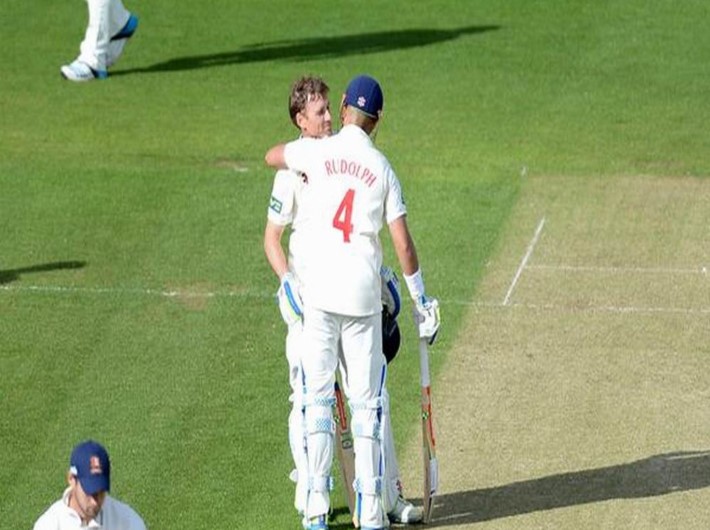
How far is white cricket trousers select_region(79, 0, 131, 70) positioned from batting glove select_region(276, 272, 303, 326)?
9.47 meters

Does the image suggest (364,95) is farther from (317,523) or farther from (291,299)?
(317,523)

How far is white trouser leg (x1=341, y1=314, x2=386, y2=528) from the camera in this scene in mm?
11211

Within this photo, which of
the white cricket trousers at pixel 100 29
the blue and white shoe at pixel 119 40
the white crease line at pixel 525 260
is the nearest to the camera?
the white crease line at pixel 525 260

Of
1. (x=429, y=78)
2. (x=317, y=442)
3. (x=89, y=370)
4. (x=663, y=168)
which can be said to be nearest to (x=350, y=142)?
(x=317, y=442)

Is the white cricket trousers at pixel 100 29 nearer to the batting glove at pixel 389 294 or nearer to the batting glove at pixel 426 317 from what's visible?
the batting glove at pixel 389 294

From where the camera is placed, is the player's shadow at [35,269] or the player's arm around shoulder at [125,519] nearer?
the player's arm around shoulder at [125,519]

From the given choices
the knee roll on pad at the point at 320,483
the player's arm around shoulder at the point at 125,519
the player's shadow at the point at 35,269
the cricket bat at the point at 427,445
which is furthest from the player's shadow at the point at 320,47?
the player's arm around shoulder at the point at 125,519

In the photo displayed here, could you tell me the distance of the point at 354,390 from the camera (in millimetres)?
11242

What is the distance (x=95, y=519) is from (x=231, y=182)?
8.40 metres

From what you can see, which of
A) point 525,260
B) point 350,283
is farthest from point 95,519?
point 525,260

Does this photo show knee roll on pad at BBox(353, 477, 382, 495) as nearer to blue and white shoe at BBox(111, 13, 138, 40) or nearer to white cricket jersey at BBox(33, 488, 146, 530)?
white cricket jersey at BBox(33, 488, 146, 530)

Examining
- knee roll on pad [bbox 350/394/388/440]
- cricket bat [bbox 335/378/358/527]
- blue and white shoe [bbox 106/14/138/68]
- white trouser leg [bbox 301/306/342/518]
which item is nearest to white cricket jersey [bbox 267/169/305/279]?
white trouser leg [bbox 301/306/342/518]

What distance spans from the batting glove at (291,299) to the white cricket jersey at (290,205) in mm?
55

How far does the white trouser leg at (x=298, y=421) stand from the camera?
450 inches
